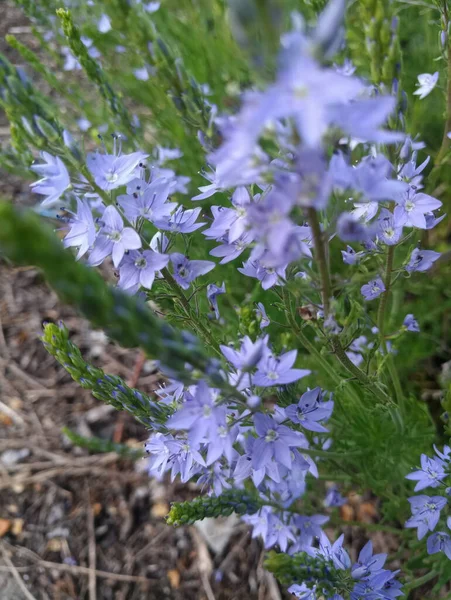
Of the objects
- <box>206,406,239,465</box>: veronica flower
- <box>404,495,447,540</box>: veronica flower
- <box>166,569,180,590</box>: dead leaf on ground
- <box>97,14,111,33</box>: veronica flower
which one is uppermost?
<box>97,14,111,33</box>: veronica flower

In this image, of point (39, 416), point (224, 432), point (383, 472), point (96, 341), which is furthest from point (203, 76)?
point (224, 432)

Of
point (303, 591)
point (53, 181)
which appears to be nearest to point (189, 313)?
point (53, 181)

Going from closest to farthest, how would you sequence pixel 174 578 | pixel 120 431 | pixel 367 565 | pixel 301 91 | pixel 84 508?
pixel 301 91, pixel 367 565, pixel 174 578, pixel 84 508, pixel 120 431

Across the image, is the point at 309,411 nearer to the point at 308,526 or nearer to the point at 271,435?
the point at 271,435

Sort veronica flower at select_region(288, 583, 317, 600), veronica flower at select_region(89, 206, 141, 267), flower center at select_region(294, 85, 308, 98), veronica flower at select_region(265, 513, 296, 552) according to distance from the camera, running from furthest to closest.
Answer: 1. veronica flower at select_region(265, 513, 296, 552)
2. veronica flower at select_region(288, 583, 317, 600)
3. veronica flower at select_region(89, 206, 141, 267)
4. flower center at select_region(294, 85, 308, 98)

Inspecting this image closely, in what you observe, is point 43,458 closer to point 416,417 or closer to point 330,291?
point 416,417

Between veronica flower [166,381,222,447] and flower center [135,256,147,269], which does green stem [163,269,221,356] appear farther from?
veronica flower [166,381,222,447]

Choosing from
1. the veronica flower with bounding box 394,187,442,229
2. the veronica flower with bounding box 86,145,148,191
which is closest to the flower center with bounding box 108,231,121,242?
the veronica flower with bounding box 86,145,148,191
